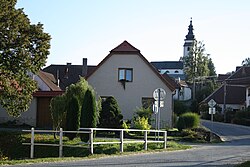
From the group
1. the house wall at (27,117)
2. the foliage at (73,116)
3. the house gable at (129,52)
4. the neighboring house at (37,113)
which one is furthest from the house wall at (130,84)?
the foliage at (73,116)

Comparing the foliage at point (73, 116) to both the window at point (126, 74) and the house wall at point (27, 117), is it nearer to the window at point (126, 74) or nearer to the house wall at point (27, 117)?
the house wall at point (27, 117)

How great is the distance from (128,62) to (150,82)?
2644 mm

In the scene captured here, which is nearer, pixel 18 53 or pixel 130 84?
pixel 18 53

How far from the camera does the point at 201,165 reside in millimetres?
16422

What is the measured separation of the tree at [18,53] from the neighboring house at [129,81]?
14.8 metres

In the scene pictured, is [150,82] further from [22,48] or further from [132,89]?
[22,48]

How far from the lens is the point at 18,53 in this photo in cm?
2727

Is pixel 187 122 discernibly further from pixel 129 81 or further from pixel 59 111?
pixel 59 111

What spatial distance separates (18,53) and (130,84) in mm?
17567

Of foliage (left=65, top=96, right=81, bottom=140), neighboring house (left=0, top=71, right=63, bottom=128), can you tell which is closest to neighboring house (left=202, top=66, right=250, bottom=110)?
neighboring house (left=0, top=71, right=63, bottom=128)

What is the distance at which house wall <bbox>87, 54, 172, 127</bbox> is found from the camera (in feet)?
142

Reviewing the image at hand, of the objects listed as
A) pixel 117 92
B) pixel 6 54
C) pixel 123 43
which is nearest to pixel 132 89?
pixel 117 92

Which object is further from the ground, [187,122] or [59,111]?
[59,111]

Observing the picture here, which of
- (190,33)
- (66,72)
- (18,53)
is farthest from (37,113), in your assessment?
(190,33)
